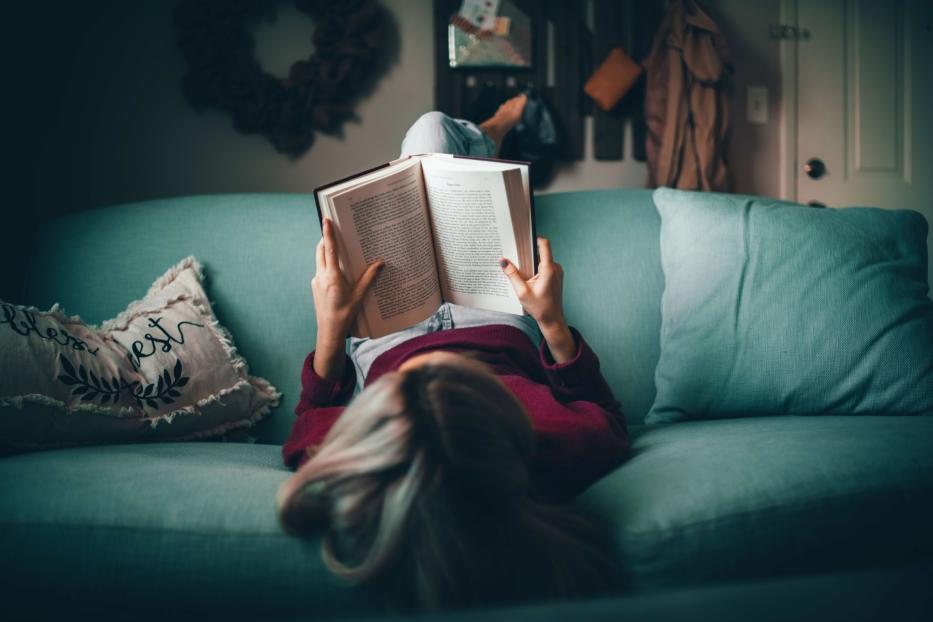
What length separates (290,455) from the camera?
34.9 inches

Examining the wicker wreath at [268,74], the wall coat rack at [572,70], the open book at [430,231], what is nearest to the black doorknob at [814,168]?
the wall coat rack at [572,70]

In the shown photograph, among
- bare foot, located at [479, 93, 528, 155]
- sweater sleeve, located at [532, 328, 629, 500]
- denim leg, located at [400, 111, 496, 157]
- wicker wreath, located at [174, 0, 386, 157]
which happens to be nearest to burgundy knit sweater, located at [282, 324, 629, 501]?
sweater sleeve, located at [532, 328, 629, 500]

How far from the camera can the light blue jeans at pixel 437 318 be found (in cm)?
114

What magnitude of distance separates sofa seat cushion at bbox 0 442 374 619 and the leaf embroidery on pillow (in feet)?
0.85

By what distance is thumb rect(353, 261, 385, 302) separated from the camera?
958mm

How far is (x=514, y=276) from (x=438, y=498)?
435mm

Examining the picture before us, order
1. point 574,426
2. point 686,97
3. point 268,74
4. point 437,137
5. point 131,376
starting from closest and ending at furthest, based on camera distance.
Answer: point 574,426 → point 131,376 → point 437,137 → point 268,74 → point 686,97

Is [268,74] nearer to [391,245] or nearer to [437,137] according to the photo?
[437,137]

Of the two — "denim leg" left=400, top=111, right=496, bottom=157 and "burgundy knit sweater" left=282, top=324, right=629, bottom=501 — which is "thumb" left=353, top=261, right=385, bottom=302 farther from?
"denim leg" left=400, top=111, right=496, bottom=157

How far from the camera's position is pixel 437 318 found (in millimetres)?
1136

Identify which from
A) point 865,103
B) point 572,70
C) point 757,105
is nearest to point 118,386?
point 572,70

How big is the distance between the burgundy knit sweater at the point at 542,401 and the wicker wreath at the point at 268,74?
1.36 m

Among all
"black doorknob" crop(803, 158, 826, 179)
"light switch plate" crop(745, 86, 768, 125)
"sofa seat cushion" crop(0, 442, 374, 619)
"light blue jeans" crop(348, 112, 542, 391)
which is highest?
"light switch plate" crop(745, 86, 768, 125)

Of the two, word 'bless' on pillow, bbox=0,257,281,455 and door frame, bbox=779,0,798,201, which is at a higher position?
door frame, bbox=779,0,798,201
